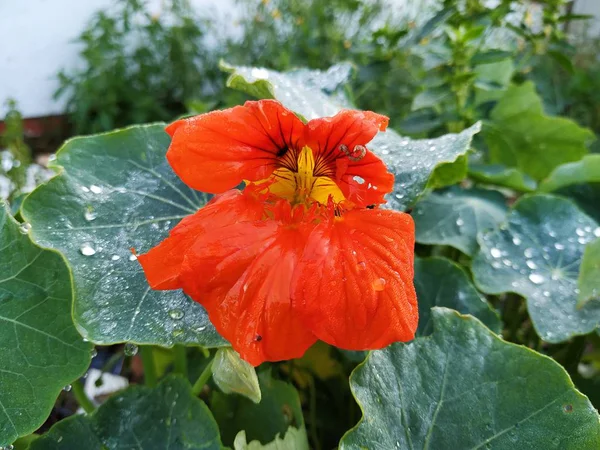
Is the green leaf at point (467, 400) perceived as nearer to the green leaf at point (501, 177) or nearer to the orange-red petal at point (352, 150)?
the orange-red petal at point (352, 150)

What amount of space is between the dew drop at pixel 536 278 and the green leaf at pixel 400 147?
7.5 inches

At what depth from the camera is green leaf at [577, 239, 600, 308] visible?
626mm

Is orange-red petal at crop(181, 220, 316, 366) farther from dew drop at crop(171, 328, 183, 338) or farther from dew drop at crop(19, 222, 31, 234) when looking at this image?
dew drop at crop(19, 222, 31, 234)

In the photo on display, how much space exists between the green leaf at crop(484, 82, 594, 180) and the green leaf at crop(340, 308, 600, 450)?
658mm

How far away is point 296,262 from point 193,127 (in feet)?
0.44

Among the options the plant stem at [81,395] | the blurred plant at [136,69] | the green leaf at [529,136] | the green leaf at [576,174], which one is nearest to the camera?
the plant stem at [81,395]

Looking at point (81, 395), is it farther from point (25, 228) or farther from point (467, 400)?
point (467, 400)

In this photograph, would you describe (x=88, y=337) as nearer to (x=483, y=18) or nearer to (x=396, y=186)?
(x=396, y=186)

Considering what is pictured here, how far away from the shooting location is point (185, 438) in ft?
1.73

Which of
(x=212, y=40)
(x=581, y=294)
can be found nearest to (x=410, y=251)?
(x=581, y=294)

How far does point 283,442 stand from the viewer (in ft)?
1.69

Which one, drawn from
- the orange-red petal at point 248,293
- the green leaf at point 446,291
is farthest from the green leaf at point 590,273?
the orange-red petal at point 248,293

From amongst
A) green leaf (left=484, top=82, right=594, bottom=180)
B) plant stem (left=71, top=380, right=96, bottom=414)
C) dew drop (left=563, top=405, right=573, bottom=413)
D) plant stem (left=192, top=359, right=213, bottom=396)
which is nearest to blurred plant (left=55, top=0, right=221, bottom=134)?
green leaf (left=484, top=82, right=594, bottom=180)

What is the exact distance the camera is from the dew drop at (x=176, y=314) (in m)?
0.50
